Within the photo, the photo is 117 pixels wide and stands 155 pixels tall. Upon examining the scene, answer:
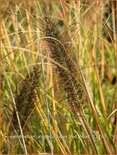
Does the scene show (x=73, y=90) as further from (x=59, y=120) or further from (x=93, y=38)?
(x=93, y=38)

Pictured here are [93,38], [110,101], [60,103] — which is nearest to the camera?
[60,103]

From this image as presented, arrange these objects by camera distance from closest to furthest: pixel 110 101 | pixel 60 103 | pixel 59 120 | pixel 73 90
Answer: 1. pixel 73 90
2. pixel 59 120
3. pixel 60 103
4. pixel 110 101

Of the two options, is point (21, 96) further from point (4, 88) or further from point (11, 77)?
point (11, 77)

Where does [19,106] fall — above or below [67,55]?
below

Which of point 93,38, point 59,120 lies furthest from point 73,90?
point 93,38

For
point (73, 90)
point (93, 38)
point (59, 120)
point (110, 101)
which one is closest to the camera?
point (73, 90)

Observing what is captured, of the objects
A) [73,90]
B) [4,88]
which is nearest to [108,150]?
[73,90]

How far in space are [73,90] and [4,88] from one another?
2.62ft

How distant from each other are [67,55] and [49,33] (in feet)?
0.25

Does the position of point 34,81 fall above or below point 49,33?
below

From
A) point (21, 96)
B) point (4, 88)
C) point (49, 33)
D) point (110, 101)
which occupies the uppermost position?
point (49, 33)

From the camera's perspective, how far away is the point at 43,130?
1.74m

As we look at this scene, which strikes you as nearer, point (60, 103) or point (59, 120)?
point (59, 120)

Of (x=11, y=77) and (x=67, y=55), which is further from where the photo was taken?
(x=11, y=77)
